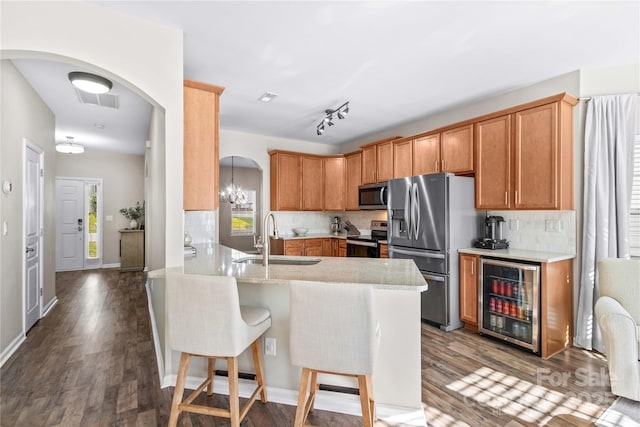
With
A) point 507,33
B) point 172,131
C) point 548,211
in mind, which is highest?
point 507,33

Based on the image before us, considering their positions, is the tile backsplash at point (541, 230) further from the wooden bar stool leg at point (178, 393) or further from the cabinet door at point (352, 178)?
the wooden bar stool leg at point (178, 393)

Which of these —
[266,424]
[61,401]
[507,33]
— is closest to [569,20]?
[507,33]

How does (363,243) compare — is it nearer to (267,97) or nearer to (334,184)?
(334,184)

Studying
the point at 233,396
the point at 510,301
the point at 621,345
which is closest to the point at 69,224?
the point at 233,396

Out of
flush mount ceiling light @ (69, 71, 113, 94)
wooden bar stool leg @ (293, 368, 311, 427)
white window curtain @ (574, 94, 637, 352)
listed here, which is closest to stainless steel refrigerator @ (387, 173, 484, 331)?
white window curtain @ (574, 94, 637, 352)

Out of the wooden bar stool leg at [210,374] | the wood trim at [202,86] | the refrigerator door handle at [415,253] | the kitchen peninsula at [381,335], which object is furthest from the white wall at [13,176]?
the refrigerator door handle at [415,253]

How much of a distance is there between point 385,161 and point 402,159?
355mm

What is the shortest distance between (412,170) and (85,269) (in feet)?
24.2

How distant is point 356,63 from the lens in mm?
3055

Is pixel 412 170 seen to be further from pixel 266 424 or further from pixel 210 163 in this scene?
pixel 266 424

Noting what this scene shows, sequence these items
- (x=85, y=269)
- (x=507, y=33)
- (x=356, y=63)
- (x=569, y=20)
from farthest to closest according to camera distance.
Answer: (x=85, y=269) → (x=356, y=63) → (x=507, y=33) → (x=569, y=20)

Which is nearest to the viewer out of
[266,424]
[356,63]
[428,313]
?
[266,424]

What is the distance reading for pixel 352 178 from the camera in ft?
19.2

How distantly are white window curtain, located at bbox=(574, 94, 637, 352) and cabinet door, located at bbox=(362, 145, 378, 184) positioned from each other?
2.75 metres
